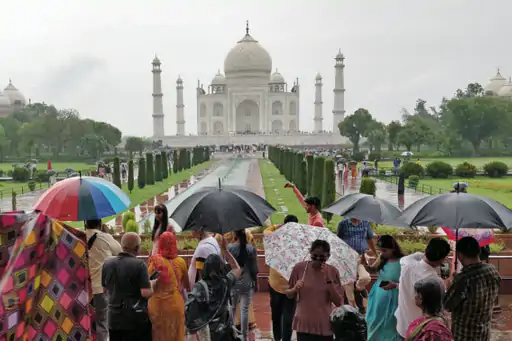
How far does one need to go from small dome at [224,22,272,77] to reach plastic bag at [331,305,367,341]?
59607 mm

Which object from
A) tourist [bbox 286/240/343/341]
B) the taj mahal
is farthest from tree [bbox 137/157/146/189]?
the taj mahal

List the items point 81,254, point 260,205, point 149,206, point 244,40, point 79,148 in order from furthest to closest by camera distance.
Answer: point 244,40
point 79,148
point 149,206
point 260,205
point 81,254

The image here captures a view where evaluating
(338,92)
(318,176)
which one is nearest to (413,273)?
(318,176)

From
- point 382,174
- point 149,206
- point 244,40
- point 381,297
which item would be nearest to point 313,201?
point 381,297

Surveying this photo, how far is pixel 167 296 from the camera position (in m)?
3.85

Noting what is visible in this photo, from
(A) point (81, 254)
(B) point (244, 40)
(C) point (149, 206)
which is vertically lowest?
(C) point (149, 206)

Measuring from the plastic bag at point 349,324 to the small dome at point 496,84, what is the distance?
6254cm

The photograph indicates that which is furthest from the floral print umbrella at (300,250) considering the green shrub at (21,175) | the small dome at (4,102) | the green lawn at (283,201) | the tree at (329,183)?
the small dome at (4,102)

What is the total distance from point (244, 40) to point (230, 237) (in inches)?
2327

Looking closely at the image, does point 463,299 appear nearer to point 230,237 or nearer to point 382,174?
point 230,237

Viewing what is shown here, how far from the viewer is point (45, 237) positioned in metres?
2.82

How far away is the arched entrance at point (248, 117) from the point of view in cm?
6428

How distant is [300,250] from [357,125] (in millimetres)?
42201

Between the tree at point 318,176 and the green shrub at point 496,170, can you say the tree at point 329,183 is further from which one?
the green shrub at point 496,170
